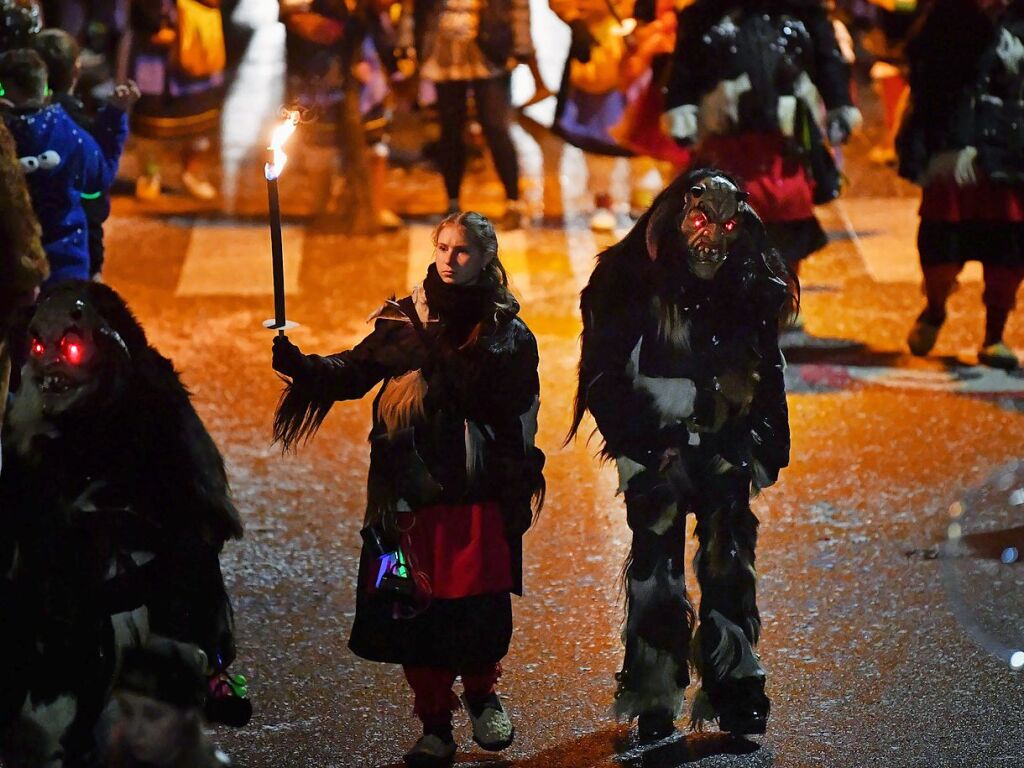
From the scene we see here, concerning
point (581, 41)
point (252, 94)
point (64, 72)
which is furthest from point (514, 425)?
point (252, 94)

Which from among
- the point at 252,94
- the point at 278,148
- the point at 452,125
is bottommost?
the point at 252,94

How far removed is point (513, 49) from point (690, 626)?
6.69m

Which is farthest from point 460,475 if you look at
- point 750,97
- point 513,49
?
point 513,49

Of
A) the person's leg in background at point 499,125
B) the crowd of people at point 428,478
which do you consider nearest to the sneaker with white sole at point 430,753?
the crowd of people at point 428,478

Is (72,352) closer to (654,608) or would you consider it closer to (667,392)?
(667,392)

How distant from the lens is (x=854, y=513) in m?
7.69

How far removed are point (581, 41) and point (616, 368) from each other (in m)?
6.98

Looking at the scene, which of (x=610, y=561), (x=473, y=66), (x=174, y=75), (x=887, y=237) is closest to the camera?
(x=610, y=561)

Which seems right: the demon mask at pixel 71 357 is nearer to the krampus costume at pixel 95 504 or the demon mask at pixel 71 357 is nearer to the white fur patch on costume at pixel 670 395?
the krampus costume at pixel 95 504

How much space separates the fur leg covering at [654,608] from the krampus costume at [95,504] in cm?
127

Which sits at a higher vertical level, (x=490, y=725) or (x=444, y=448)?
(x=444, y=448)

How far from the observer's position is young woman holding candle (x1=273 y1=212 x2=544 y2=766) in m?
5.20

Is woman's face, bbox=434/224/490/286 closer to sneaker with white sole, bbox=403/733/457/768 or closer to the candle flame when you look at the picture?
the candle flame

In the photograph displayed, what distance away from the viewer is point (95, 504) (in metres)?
4.68
